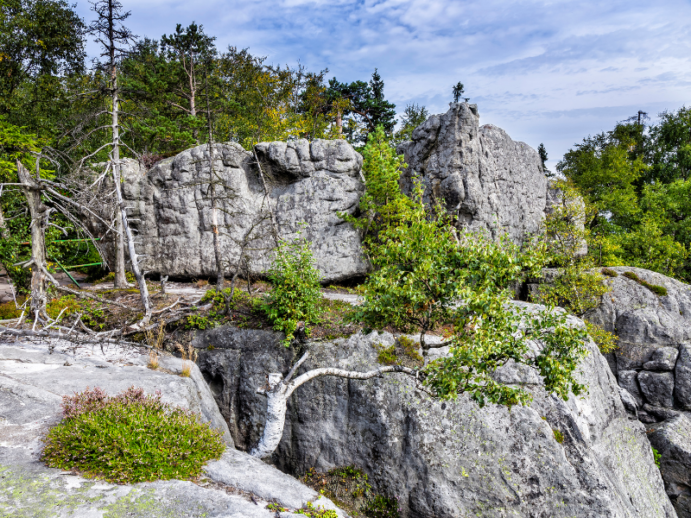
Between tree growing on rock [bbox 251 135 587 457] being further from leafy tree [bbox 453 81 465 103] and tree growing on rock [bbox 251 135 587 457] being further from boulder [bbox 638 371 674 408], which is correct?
leafy tree [bbox 453 81 465 103]

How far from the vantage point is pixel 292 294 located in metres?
11.7

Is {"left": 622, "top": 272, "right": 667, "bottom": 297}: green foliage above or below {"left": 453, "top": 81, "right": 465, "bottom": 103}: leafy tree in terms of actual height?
below

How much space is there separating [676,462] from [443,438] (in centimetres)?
1195

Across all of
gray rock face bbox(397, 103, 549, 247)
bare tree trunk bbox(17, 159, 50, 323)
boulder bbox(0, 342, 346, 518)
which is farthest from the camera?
gray rock face bbox(397, 103, 549, 247)

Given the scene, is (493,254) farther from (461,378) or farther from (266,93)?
(266,93)

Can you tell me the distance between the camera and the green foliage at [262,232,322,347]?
11711mm

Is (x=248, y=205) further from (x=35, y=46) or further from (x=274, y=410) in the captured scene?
(x=35, y=46)

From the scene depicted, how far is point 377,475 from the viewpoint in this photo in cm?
1011

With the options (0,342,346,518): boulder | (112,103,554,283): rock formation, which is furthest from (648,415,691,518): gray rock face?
(0,342,346,518): boulder

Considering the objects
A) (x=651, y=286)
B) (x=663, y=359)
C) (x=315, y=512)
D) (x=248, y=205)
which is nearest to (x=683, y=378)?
(x=663, y=359)

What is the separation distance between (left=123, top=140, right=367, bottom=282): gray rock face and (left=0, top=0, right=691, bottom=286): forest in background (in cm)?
217

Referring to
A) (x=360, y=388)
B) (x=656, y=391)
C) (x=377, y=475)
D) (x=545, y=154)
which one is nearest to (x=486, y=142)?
(x=656, y=391)

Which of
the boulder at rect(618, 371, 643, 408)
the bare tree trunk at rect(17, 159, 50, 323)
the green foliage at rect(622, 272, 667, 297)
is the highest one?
the bare tree trunk at rect(17, 159, 50, 323)

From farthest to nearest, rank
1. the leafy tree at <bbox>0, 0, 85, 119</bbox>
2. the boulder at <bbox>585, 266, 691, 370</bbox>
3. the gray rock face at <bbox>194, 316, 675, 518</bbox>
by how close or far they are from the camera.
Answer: the leafy tree at <bbox>0, 0, 85, 119</bbox> < the boulder at <bbox>585, 266, 691, 370</bbox> < the gray rock face at <bbox>194, 316, 675, 518</bbox>
